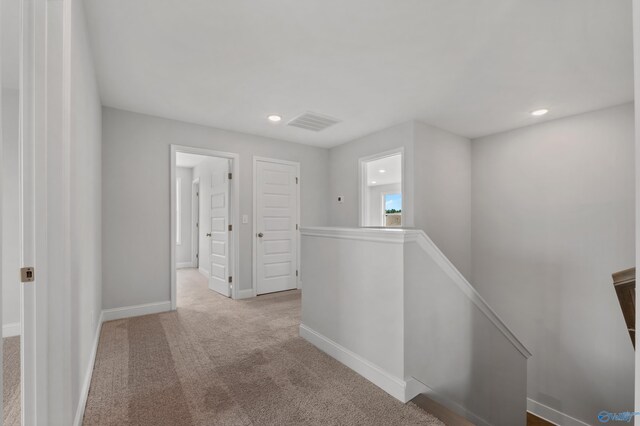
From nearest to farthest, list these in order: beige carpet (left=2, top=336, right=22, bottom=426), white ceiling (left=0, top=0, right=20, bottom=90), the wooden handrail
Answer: the wooden handrail, white ceiling (left=0, top=0, right=20, bottom=90), beige carpet (left=2, top=336, right=22, bottom=426)

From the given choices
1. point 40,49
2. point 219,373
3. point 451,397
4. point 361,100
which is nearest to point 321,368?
point 219,373

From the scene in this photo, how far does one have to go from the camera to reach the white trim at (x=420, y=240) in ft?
6.53

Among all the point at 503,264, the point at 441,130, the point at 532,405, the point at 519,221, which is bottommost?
the point at 532,405

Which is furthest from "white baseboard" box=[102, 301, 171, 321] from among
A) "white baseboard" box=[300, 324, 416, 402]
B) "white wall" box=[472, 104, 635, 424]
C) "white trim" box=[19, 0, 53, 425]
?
"white wall" box=[472, 104, 635, 424]

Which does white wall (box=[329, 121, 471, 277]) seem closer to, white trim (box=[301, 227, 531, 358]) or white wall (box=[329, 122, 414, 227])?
white wall (box=[329, 122, 414, 227])

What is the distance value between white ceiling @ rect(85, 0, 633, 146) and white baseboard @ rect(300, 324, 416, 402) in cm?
239

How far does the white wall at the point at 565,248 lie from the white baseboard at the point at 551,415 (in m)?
0.04

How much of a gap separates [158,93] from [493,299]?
5127mm

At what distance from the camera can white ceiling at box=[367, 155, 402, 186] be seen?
21.7ft

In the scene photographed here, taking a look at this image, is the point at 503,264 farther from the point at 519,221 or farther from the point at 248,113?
the point at 248,113

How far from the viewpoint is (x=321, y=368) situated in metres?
2.31

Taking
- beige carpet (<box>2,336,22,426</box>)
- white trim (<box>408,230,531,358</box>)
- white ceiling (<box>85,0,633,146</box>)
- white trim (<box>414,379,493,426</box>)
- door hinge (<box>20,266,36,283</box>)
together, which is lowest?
white trim (<box>414,379,493,426</box>)

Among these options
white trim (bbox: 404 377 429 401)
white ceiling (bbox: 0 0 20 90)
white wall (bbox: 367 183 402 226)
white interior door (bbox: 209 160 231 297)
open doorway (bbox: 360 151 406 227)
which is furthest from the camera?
white wall (bbox: 367 183 402 226)

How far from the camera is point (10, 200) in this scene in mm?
1525
